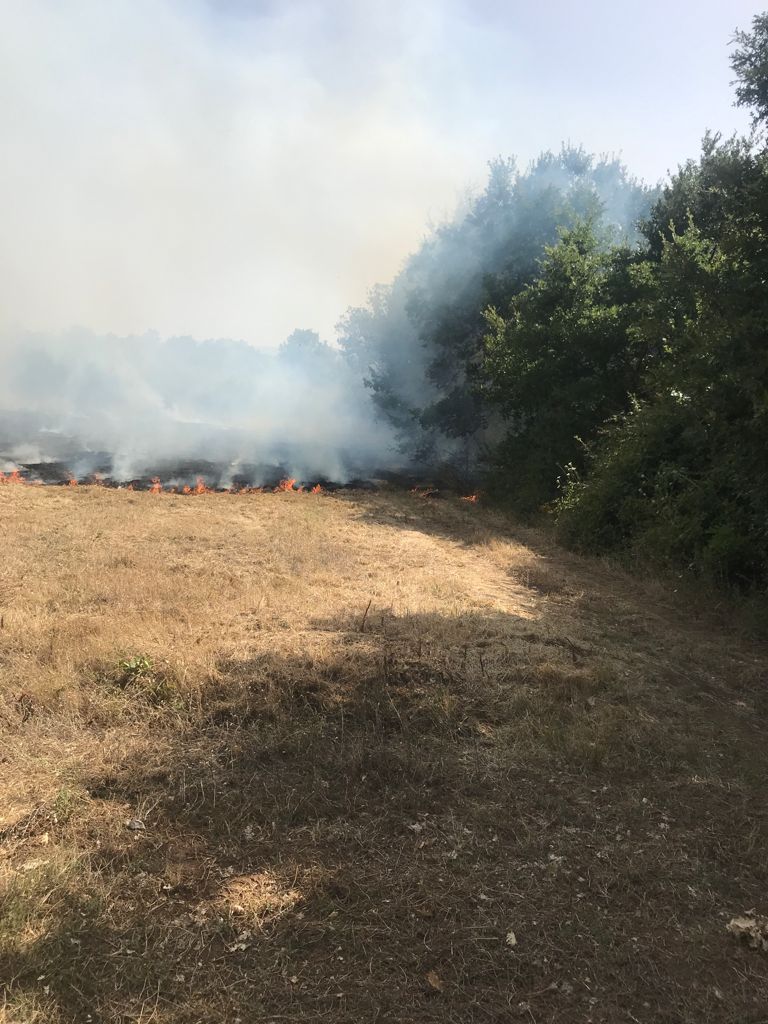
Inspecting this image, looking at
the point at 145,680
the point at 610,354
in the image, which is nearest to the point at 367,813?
the point at 145,680

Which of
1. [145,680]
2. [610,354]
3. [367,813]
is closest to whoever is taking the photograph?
[367,813]

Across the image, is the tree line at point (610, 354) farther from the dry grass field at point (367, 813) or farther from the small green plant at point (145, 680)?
the small green plant at point (145, 680)

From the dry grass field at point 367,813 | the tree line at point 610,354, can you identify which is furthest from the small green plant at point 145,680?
the tree line at point 610,354

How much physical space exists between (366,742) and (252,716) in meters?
0.86

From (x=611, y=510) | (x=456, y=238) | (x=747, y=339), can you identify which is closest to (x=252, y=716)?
(x=747, y=339)

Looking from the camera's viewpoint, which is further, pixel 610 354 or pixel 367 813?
pixel 610 354

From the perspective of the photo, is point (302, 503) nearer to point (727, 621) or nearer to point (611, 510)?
point (611, 510)

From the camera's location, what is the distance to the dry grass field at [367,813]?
233 cm

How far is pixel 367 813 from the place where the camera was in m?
3.36

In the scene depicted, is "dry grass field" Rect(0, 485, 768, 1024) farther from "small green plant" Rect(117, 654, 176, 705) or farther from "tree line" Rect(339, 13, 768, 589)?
"tree line" Rect(339, 13, 768, 589)

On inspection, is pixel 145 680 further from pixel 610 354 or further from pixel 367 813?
pixel 610 354

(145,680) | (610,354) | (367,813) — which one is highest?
(610,354)

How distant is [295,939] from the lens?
252 cm

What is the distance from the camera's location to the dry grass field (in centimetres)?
233
